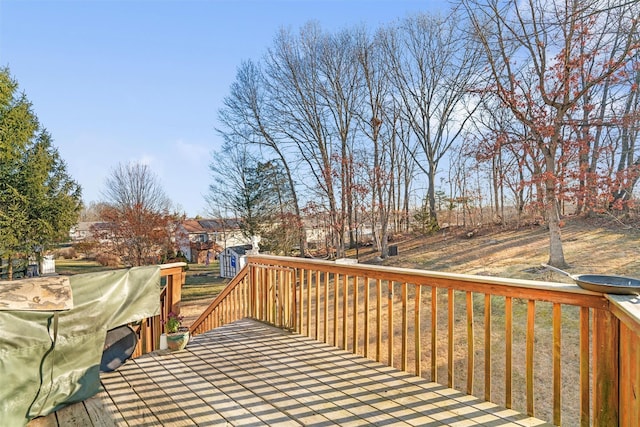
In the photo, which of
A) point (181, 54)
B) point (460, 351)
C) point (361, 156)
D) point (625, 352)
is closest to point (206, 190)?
point (361, 156)

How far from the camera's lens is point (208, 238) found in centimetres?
2711

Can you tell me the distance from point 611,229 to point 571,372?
7679 mm

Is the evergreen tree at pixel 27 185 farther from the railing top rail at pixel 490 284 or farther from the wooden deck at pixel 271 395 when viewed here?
the railing top rail at pixel 490 284

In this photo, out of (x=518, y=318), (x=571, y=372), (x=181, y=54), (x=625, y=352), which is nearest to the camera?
(x=625, y=352)

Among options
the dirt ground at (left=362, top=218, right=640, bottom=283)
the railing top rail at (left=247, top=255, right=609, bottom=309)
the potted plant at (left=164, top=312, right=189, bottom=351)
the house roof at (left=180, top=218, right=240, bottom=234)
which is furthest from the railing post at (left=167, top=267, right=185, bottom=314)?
the house roof at (left=180, top=218, right=240, bottom=234)

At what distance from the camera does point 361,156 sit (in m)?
14.0

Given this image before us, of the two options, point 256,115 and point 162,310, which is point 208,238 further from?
point 162,310

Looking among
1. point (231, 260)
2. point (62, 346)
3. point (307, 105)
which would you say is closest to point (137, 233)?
point (231, 260)

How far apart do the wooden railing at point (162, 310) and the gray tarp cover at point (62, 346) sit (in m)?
0.79

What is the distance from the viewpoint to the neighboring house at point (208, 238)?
17.8 meters

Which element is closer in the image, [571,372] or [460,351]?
[571,372]

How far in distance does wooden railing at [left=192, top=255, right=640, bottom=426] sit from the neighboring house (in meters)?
10.5

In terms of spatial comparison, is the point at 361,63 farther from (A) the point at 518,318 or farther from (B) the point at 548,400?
(B) the point at 548,400

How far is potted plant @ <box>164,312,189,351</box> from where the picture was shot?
3.64 m
